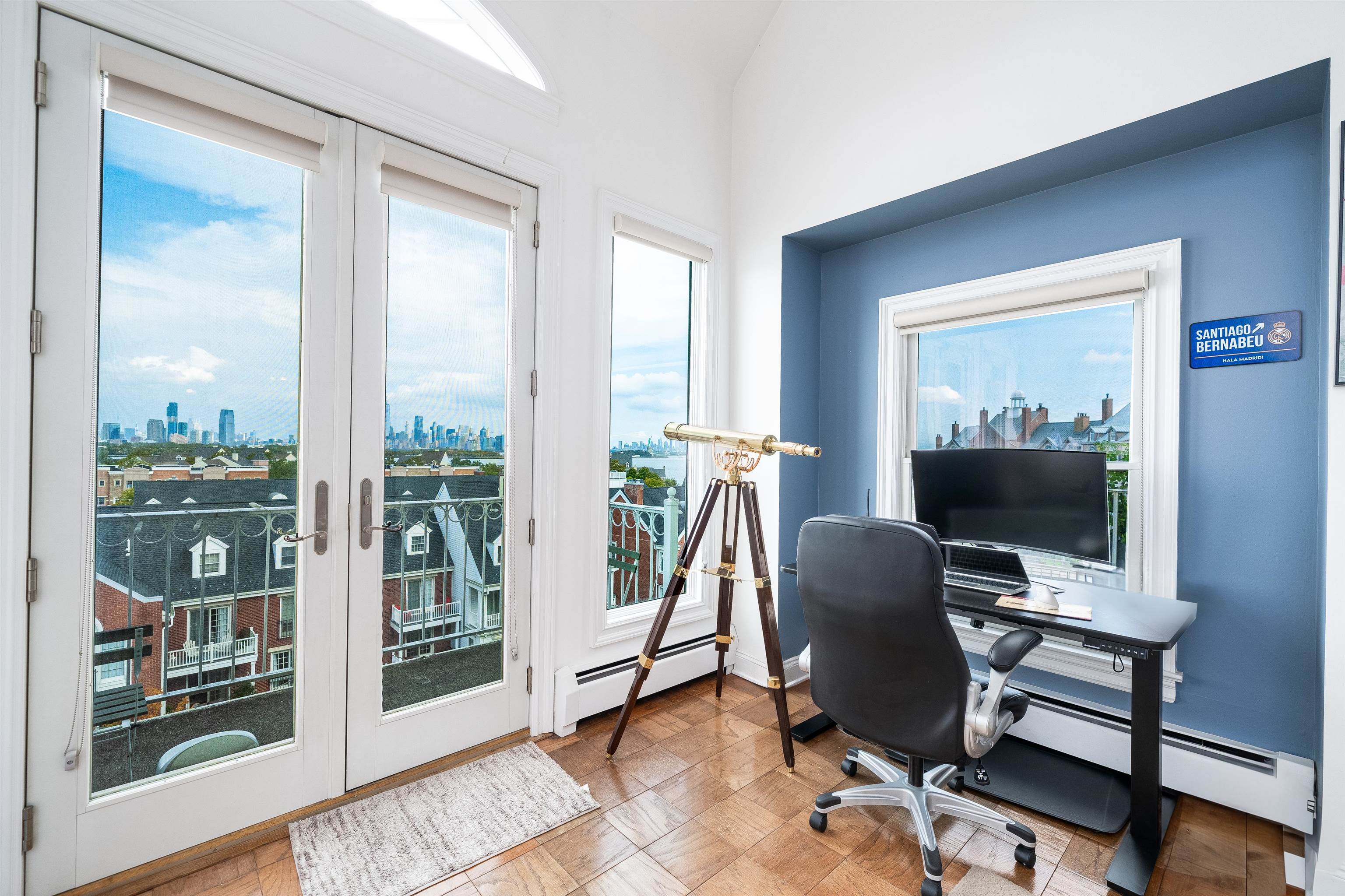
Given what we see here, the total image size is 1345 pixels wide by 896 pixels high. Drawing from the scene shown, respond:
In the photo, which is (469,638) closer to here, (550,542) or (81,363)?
(550,542)

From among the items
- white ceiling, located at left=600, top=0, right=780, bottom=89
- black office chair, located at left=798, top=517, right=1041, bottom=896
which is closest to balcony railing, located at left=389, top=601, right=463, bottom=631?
black office chair, located at left=798, top=517, right=1041, bottom=896

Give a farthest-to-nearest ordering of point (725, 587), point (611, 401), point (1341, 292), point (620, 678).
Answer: point (611, 401) < point (620, 678) < point (725, 587) < point (1341, 292)

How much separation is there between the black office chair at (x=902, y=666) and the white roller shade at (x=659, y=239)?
179 centimetres

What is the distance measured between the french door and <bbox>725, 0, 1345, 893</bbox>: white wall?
140 centimetres

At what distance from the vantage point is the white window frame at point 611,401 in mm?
2812

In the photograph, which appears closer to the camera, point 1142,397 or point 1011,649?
point 1011,649

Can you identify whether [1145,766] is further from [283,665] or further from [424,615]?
[283,665]

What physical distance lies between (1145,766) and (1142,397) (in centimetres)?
136

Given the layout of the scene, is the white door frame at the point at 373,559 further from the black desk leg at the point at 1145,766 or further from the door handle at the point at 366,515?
the black desk leg at the point at 1145,766

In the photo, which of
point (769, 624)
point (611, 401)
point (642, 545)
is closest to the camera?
point (769, 624)

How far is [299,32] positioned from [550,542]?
205cm

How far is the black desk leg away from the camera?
6.02 feet

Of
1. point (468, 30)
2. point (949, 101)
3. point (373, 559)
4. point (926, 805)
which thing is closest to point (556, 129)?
point (468, 30)

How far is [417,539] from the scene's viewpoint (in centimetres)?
232
